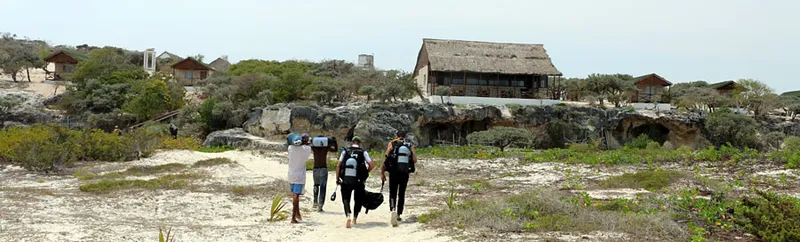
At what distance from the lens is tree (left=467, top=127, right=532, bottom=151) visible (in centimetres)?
3056

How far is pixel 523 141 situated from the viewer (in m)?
31.3

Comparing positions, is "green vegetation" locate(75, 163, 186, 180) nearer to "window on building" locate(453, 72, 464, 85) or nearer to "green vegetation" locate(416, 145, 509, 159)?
"green vegetation" locate(416, 145, 509, 159)

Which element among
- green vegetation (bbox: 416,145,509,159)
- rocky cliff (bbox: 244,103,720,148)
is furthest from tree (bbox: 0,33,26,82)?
green vegetation (bbox: 416,145,509,159)

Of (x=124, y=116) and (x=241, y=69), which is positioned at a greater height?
(x=241, y=69)

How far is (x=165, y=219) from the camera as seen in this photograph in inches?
387

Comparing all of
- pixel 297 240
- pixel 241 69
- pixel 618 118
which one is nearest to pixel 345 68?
pixel 241 69

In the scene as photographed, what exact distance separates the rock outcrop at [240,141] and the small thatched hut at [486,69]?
13925mm

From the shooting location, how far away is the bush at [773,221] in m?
6.68

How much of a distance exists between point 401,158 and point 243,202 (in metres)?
4.22

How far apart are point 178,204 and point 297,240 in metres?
4.26

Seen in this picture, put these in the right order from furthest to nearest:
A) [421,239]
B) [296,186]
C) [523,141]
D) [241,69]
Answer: [241,69], [523,141], [296,186], [421,239]

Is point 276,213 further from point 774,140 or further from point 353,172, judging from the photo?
point 774,140

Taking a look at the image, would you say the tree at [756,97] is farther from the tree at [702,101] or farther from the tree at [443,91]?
the tree at [443,91]

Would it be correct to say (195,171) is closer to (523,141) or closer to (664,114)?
(523,141)
